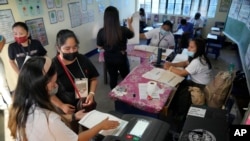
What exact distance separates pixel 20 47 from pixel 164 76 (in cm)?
183

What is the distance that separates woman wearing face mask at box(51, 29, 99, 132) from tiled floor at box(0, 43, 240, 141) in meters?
1.16

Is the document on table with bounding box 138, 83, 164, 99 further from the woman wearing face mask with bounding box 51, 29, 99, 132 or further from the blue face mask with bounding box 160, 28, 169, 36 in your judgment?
the blue face mask with bounding box 160, 28, 169, 36

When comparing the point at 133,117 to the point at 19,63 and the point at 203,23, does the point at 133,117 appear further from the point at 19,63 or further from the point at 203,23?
the point at 203,23

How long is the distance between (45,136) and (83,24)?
392 centimetres

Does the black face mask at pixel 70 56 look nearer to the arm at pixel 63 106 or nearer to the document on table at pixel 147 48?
the arm at pixel 63 106

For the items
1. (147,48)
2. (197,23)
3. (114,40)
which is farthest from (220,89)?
(197,23)

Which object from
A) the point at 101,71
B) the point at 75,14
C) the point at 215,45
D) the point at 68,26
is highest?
the point at 75,14

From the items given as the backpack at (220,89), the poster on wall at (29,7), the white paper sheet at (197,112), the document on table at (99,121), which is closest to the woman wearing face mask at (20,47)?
the poster on wall at (29,7)

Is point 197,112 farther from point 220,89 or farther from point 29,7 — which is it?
point 29,7

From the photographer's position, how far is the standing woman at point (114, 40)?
2.37 m

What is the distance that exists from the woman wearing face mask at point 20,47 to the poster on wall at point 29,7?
0.81 meters

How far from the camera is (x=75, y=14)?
13.5 feet

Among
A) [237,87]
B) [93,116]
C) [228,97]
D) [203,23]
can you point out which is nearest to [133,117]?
[93,116]

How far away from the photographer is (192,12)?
256 inches
